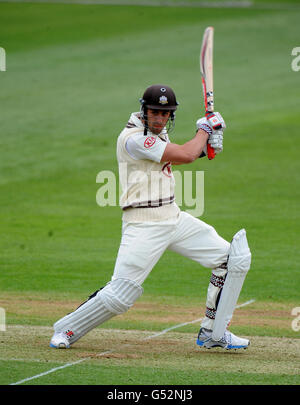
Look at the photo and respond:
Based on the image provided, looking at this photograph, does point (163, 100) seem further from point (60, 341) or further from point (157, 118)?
point (60, 341)

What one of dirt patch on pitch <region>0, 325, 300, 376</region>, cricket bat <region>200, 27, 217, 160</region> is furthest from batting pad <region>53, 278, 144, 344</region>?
cricket bat <region>200, 27, 217, 160</region>

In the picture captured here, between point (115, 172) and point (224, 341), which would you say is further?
point (115, 172)

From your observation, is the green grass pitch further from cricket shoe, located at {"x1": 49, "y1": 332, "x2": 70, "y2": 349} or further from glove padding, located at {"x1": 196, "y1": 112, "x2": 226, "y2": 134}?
glove padding, located at {"x1": 196, "y1": 112, "x2": 226, "y2": 134}

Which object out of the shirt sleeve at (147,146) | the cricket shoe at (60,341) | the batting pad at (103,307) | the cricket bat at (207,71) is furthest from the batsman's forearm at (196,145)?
the cricket shoe at (60,341)

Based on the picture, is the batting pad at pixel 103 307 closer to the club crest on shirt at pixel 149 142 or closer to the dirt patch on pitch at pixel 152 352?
the dirt patch on pitch at pixel 152 352

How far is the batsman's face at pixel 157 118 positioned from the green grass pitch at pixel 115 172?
1.96 meters

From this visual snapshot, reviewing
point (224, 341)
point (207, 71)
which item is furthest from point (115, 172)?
point (224, 341)

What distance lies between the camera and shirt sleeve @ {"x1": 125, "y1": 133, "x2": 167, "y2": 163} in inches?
278

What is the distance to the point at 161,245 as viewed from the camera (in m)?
7.25

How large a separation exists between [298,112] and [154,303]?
13.5m

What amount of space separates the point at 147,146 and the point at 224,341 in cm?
189

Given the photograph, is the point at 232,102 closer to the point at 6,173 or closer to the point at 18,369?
the point at 6,173

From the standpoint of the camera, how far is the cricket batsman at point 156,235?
23.3 feet
